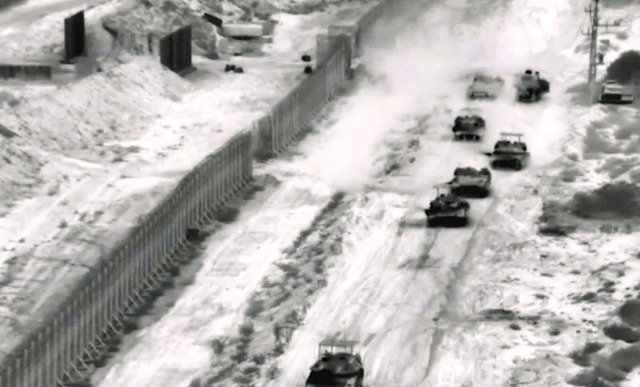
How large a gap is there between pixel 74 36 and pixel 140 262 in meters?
38.7

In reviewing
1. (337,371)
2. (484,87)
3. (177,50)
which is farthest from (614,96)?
(337,371)

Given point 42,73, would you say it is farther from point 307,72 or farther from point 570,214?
point 570,214

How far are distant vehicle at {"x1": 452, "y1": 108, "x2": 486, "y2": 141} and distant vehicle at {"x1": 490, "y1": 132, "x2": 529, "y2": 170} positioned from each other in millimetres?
3419

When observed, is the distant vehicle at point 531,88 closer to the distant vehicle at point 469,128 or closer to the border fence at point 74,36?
the distant vehicle at point 469,128

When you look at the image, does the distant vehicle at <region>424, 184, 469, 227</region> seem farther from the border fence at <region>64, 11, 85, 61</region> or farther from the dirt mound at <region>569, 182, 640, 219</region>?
the border fence at <region>64, 11, 85, 61</region>

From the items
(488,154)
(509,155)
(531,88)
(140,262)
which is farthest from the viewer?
(531,88)

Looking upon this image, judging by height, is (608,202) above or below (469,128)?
above

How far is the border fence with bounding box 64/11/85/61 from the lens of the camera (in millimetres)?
96312

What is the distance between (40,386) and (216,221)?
59.5 ft

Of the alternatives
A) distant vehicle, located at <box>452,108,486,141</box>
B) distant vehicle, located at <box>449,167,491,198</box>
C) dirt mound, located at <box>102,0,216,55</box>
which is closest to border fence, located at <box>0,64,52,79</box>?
dirt mound, located at <box>102,0,216,55</box>

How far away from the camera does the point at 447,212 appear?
68875 millimetres

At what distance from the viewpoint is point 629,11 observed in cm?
11206

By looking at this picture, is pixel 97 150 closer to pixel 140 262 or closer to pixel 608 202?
pixel 140 262

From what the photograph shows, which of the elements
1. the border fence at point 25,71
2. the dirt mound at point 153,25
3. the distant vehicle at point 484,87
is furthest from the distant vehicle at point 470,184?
the dirt mound at point 153,25
